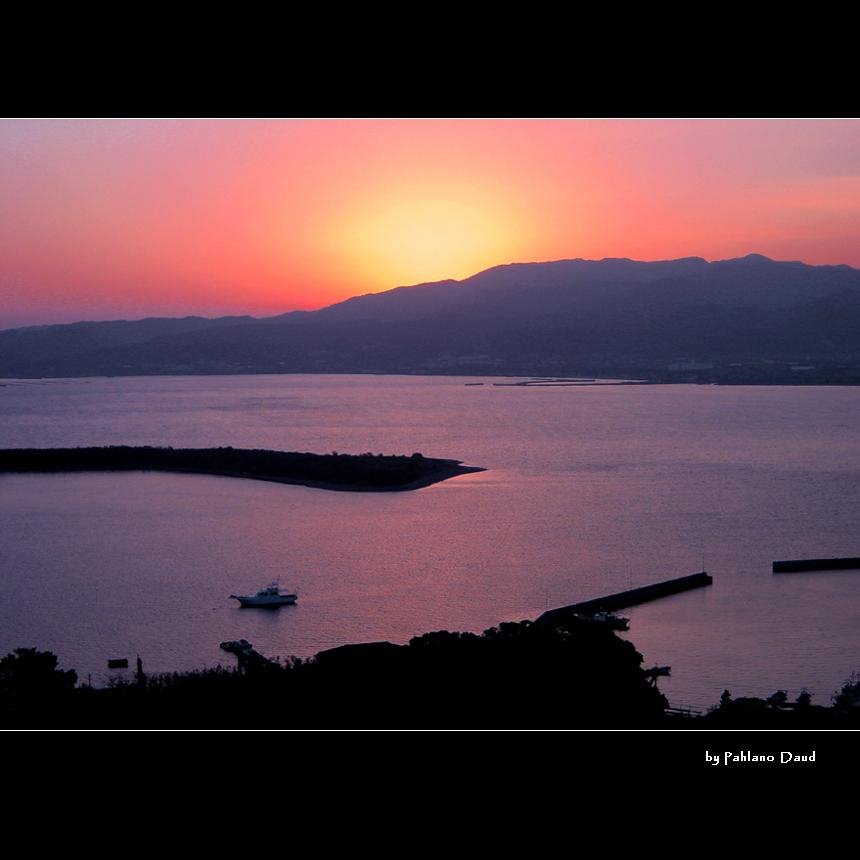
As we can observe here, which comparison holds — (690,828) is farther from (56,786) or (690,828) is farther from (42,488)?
(42,488)

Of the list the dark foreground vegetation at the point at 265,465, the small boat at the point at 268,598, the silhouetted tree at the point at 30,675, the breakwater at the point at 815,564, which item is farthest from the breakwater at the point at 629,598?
the dark foreground vegetation at the point at 265,465

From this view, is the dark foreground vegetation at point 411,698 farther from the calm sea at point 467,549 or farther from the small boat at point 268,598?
the small boat at point 268,598

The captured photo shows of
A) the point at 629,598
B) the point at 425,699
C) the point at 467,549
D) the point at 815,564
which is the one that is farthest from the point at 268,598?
the point at 425,699

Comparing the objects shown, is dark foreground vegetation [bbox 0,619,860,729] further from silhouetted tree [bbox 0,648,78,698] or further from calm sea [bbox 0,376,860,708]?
calm sea [bbox 0,376,860,708]

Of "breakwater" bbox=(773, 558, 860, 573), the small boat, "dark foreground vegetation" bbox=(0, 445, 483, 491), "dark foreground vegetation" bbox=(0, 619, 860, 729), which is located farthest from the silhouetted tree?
"dark foreground vegetation" bbox=(0, 445, 483, 491)
